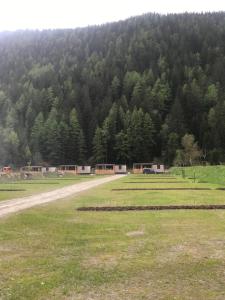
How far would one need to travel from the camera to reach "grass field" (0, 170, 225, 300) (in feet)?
26.1

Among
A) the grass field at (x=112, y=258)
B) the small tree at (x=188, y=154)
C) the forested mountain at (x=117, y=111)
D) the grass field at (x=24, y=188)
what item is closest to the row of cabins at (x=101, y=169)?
the small tree at (x=188, y=154)

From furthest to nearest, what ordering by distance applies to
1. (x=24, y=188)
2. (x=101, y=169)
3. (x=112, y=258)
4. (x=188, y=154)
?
(x=188, y=154) < (x=101, y=169) < (x=24, y=188) < (x=112, y=258)

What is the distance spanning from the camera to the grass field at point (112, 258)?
7965 mm

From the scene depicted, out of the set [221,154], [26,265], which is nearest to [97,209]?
[26,265]

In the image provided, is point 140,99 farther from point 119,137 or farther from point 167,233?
point 167,233

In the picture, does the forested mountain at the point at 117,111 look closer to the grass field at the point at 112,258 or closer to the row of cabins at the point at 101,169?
the row of cabins at the point at 101,169

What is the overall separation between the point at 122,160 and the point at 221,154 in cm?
2728

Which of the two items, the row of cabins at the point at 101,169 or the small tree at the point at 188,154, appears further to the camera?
the small tree at the point at 188,154

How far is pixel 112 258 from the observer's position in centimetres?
1033

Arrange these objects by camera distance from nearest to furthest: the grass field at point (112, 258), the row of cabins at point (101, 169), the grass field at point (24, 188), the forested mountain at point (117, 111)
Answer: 1. the grass field at point (112, 258)
2. the grass field at point (24, 188)
3. the row of cabins at point (101, 169)
4. the forested mountain at point (117, 111)

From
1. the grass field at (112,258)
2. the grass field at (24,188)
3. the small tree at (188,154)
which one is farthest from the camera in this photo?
the small tree at (188,154)

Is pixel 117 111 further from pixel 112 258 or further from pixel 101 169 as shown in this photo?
pixel 112 258

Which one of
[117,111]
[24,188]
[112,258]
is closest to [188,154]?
[117,111]

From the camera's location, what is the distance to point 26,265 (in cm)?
969
